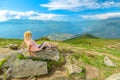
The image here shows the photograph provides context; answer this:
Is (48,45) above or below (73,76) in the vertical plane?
above

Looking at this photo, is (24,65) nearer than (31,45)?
Yes

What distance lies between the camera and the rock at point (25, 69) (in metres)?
21.5

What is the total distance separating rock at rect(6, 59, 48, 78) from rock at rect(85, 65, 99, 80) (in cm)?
390

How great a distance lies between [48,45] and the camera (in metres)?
23.9

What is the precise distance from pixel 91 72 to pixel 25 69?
20.0ft

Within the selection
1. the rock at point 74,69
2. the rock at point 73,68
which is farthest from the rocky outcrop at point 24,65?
the rock at point 74,69

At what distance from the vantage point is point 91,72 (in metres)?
23.5

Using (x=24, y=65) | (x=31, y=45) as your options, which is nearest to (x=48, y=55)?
(x=31, y=45)

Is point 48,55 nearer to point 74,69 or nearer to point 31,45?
point 31,45

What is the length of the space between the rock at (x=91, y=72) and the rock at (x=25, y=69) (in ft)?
12.8

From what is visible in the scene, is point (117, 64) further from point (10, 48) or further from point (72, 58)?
point (10, 48)

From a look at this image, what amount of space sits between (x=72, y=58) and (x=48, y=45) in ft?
9.48

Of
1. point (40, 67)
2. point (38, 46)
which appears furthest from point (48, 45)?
point (40, 67)

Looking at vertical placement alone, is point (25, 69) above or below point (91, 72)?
above
